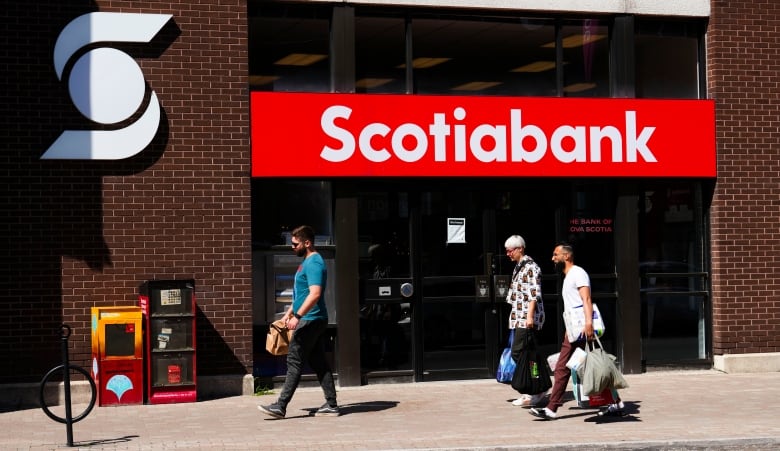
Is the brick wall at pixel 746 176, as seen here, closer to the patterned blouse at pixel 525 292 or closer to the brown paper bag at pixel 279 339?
the patterned blouse at pixel 525 292

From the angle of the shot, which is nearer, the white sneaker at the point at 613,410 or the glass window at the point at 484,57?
the white sneaker at the point at 613,410

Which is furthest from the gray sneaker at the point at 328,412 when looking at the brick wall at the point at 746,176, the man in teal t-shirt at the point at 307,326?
the brick wall at the point at 746,176

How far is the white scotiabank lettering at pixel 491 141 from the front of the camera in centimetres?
1397

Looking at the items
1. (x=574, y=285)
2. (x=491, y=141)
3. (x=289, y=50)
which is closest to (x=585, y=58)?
(x=491, y=141)

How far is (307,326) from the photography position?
1158cm

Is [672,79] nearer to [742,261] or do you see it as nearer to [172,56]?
[742,261]

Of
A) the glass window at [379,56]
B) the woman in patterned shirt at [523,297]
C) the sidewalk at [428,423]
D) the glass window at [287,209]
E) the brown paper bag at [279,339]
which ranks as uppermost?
the glass window at [379,56]

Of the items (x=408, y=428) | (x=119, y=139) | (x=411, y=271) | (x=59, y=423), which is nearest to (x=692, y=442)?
(x=408, y=428)

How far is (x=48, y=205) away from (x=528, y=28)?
21.0 feet

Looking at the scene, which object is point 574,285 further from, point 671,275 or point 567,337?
point 671,275

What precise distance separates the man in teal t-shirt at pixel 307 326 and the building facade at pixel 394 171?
208 cm

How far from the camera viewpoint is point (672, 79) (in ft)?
50.4

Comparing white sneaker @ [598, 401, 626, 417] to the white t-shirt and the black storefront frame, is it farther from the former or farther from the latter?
the black storefront frame

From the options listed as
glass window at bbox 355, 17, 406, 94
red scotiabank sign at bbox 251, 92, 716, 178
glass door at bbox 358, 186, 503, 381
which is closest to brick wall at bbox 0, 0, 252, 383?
red scotiabank sign at bbox 251, 92, 716, 178
